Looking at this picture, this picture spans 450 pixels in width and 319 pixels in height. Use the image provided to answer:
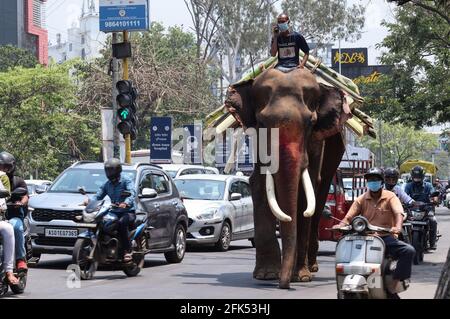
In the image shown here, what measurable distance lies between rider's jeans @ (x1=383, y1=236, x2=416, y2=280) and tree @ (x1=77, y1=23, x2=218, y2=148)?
3318 centimetres

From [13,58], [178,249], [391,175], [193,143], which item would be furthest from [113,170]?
[13,58]

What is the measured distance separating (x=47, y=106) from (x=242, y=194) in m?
24.9

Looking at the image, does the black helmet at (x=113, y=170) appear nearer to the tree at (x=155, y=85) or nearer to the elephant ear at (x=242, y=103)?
the elephant ear at (x=242, y=103)

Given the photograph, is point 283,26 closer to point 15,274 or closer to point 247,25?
point 15,274

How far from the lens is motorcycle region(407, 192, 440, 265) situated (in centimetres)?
1844

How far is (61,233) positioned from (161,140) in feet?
43.7

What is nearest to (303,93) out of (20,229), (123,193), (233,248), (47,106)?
(123,193)

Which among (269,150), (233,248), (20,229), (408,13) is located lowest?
(233,248)

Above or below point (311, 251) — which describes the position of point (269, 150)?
above

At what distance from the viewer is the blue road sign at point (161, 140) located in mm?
29003

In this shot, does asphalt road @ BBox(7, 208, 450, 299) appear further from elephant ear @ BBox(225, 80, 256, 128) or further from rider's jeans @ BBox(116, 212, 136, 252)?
elephant ear @ BBox(225, 80, 256, 128)

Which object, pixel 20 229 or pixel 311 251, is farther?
pixel 311 251

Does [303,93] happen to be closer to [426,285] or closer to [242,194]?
[426,285]
